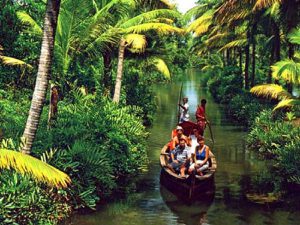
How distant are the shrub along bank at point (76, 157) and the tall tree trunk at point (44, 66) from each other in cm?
97

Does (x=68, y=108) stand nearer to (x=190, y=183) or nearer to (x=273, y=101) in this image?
(x=190, y=183)

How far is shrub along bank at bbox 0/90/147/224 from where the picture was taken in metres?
8.96

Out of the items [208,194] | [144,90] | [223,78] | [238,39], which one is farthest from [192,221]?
[223,78]

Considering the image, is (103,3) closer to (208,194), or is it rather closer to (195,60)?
(208,194)

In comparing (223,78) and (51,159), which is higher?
(223,78)

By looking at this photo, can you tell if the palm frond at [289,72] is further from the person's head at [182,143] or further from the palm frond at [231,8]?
the person's head at [182,143]

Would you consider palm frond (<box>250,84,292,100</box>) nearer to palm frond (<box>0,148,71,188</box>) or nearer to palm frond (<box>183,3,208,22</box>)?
palm frond (<box>0,148,71,188</box>)

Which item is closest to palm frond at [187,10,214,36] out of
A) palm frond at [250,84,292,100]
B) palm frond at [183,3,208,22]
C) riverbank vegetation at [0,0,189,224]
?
palm frond at [183,3,208,22]

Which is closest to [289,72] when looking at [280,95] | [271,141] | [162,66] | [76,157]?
[280,95]

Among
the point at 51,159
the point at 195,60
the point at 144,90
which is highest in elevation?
the point at 195,60

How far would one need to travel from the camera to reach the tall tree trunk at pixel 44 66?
8609 millimetres

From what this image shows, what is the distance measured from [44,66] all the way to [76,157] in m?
3.12

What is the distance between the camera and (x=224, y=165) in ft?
53.0

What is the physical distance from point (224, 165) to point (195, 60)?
80754 mm
